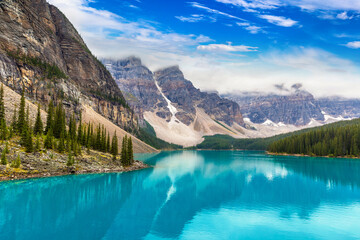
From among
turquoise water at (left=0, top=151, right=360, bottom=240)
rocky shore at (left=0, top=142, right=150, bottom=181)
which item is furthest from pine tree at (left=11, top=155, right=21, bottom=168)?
turquoise water at (left=0, top=151, right=360, bottom=240)

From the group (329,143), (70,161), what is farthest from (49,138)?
(329,143)

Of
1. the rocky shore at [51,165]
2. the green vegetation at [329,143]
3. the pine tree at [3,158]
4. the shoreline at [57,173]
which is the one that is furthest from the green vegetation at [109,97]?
the pine tree at [3,158]

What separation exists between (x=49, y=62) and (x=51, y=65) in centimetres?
331

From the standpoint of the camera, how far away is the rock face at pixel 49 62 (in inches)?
4200

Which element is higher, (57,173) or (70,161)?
(70,161)

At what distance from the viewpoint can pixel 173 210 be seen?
3284 cm

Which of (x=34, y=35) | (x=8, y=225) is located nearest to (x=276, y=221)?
(x=8, y=225)

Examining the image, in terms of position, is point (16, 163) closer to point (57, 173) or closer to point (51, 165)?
point (51, 165)

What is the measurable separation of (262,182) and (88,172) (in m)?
35.4

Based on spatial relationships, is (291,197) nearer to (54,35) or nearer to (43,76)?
(43,76)

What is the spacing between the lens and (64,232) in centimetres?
2355

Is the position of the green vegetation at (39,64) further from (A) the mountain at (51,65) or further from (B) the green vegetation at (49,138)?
(B) the green vegetation at (49,138)

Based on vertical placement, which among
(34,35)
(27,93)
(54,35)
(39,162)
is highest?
(54,35)

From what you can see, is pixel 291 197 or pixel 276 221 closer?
pixel 276 221
